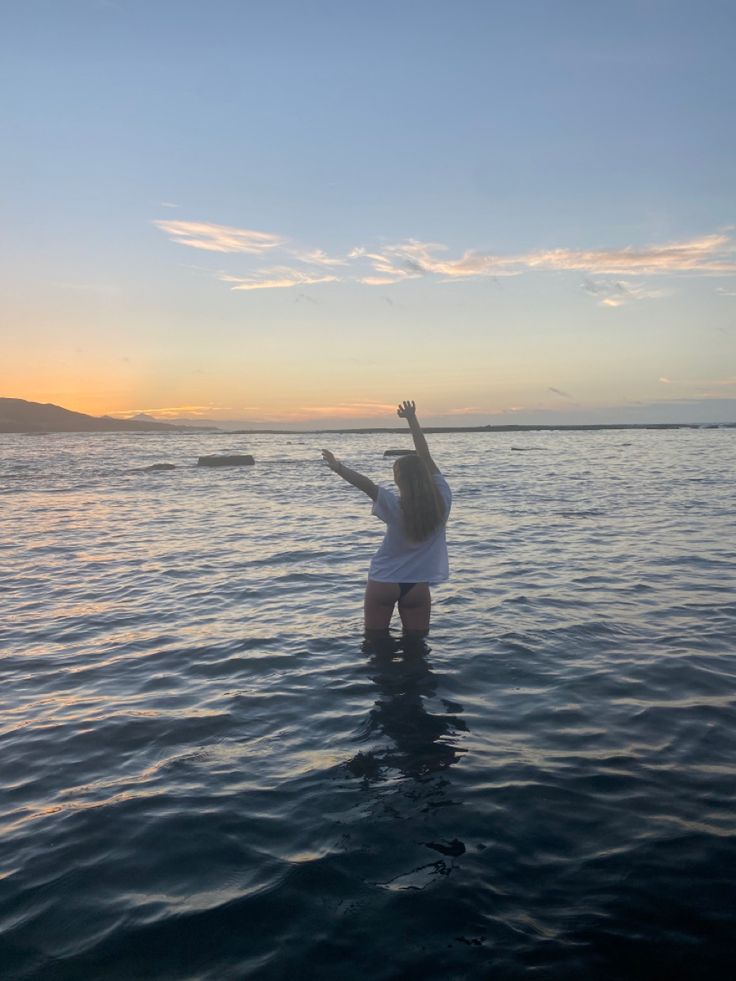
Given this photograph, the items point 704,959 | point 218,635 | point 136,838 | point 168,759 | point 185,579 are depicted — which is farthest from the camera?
point 185,579

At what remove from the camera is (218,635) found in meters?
10.1

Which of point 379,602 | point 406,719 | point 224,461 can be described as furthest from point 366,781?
point 224,461

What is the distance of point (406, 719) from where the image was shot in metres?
6.94

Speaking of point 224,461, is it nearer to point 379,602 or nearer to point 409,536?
point 379,602

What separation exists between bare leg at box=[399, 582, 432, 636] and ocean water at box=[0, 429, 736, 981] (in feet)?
1.04

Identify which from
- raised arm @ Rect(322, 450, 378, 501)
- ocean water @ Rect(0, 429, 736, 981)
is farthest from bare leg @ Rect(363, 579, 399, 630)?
raised arm @ Rect(322, 450, 378, 501)

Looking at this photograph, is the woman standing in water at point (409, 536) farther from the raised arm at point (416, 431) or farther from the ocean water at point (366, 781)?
the ocean water at point (366, 781)

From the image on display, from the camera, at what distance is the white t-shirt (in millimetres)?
7875

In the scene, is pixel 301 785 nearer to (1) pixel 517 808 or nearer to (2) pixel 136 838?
(2) pixel 136 838

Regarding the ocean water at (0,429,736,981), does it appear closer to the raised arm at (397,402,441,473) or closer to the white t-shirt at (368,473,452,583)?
the white t-shirt at (368,473,452,583)

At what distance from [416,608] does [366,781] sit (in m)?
3.29

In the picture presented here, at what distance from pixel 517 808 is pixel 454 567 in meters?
9.90

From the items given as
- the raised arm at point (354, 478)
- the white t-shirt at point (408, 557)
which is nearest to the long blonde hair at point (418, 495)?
the white t-shirt at point (408, 557)

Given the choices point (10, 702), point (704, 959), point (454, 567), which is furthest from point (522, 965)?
point (454, 567)
